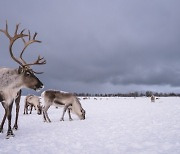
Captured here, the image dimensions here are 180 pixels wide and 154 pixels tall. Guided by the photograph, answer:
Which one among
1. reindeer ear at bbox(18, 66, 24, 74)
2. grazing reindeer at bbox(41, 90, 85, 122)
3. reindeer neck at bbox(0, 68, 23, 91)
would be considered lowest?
grazing reindeer at bbox(41, 90, 85, 122)

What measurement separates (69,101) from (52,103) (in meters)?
0.97

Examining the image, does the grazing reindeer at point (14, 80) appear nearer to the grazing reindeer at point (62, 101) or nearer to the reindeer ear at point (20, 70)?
the reindeer ear at point (20, 70)

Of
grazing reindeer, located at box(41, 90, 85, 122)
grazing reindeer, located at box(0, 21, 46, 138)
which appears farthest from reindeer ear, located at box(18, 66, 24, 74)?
grazing reindeer, located at box(41, 90, 85, 122)

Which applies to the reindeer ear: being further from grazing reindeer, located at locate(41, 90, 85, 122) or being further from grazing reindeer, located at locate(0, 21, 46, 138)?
grazing reindeer, located at locate(41, 90, 85, 122)

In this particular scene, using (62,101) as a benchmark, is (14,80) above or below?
above

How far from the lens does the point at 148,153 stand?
414 cm

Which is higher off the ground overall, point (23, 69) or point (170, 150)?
point (23, 69)

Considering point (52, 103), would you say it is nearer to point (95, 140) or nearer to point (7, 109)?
point (7, 109)

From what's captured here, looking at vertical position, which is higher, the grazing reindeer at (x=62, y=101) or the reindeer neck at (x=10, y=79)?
the reindeer neck at (x=10, y=79)

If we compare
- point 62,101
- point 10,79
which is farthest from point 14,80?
point 62,101

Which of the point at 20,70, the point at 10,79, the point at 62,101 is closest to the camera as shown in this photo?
the point at 10,79

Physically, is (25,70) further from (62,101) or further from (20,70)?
(62,101)

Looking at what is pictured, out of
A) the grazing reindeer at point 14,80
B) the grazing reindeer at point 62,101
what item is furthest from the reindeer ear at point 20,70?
the grazing reindeer at point 62,101

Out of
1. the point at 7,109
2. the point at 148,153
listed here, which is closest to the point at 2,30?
the point at 7,109
